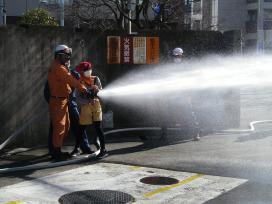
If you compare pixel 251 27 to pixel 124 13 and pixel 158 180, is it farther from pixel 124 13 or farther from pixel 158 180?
pixel 158 180

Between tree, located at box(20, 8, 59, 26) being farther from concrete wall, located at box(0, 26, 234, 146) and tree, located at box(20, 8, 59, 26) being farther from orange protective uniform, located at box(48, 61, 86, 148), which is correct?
orange protective uniform, located at box(48, 61, 86, 148)

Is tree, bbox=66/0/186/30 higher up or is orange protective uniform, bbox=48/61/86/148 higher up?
tree, bbox=66/0/186/30

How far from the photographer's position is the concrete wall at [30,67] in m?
9.12

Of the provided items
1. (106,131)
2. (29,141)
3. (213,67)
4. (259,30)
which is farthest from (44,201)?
(259,30)

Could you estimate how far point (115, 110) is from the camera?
35.3 ft

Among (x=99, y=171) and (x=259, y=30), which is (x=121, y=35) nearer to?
(x=99, y=171)

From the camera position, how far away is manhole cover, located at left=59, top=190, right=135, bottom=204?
6.01 m

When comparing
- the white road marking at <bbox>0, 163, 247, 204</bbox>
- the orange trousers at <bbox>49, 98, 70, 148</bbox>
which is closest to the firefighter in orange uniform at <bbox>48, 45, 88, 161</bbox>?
the orange trousers at <bbox>49, 98, 70, 148</bbox>

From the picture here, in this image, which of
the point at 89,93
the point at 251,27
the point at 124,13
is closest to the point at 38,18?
the point at 124,13

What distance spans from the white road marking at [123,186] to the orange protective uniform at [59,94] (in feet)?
2.45

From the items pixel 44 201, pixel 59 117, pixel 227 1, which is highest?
pixel 227 1

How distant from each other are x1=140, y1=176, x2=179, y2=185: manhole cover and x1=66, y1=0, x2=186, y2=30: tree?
15.6m

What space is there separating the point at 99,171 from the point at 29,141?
2630 mm

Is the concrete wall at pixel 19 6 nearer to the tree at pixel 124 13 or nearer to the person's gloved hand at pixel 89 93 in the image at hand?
the tree at pixel 124 13
